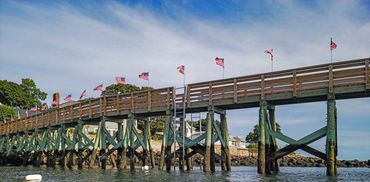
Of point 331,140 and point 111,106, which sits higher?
point 111,106

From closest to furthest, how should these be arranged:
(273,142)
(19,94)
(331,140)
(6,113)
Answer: (331,140) < (273,142) < (6,113) < (19,94)

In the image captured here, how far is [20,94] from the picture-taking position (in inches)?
4459

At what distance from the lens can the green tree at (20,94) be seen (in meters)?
112

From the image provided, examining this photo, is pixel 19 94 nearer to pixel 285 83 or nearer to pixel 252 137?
pixel 252 137

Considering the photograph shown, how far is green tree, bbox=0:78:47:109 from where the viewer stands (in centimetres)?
11162

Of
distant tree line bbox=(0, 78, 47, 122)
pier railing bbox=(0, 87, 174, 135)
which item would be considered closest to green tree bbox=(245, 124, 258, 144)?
distant tree line bbox=(0, 78, 47, 122)

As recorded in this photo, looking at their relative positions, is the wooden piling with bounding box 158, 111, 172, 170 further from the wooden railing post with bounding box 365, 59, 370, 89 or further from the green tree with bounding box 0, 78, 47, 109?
the green tree with bounding box 0, 78, 47, 109

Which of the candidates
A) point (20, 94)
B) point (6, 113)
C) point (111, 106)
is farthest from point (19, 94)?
point (111, 106)

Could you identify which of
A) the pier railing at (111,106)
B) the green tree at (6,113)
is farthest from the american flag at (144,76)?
the green tree at (6,113)

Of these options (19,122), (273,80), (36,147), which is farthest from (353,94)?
(19,122)

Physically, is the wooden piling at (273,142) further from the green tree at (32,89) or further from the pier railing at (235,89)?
the green tree at (32,89)

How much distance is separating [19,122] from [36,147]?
7414 mm

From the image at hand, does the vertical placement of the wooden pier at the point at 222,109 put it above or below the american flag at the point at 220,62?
below

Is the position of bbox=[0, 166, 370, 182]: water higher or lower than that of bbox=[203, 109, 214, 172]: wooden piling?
lower
